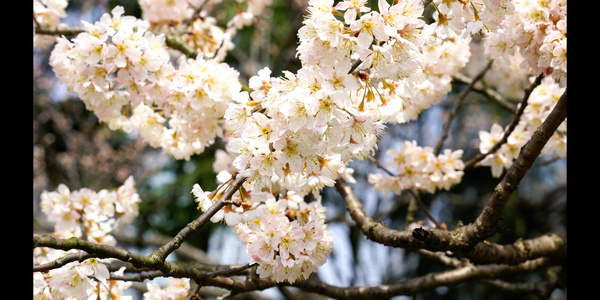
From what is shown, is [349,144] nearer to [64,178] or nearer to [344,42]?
[344,42]

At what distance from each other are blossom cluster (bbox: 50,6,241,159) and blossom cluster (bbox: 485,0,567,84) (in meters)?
0.95

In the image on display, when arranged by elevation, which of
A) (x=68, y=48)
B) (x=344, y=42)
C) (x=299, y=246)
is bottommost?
(x=299, y=246)

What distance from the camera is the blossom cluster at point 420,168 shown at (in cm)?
217

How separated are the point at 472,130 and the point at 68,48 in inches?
154

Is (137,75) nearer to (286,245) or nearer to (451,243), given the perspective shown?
(286,245)

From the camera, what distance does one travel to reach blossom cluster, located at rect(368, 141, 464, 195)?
2172 mm

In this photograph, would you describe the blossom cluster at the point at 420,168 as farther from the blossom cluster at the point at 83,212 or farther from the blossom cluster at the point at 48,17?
the blossom cluster at the point at 48,17

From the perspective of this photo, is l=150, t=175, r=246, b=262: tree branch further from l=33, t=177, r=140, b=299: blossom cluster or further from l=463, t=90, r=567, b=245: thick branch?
l=463, t=90, r=567, b=245: thick branch

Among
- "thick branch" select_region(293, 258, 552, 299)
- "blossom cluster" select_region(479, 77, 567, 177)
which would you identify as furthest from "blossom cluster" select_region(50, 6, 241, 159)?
"blossom cluster" select_region(479, 77, 567, 177)

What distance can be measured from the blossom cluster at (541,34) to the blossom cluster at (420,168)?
61cm

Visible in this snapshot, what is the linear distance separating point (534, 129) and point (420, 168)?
0.49 meters

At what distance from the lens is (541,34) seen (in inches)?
62.0
